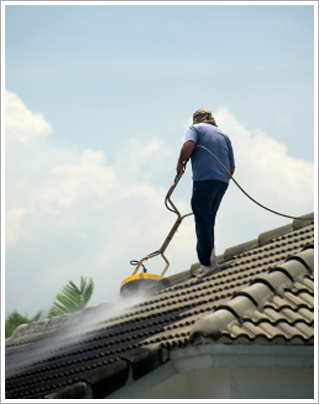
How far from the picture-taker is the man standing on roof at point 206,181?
566cm

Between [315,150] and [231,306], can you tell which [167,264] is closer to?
[315,150]

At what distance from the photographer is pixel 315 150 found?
464 cm

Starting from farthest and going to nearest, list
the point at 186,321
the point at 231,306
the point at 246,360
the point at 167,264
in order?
the point at 167,264 < the point at 186,321 < the point at 231,306 < the point at 246,360

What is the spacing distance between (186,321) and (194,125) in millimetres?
2543

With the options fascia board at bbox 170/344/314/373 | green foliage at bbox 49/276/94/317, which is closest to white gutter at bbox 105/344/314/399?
fascia board at bbox 170/344/314/373

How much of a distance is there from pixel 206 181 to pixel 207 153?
33 centimetres

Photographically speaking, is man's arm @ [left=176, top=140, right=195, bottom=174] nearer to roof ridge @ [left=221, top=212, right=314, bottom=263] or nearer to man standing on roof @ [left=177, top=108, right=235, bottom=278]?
man standing on roof @ [left=177, top=108, right=235, bottom=278]

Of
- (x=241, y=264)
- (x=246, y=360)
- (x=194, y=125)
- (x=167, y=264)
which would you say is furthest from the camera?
(x=167, y=264)

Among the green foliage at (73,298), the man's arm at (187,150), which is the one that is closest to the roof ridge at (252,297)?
the man's arm at (187,150)

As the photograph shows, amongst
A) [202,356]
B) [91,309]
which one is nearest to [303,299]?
[202,356]

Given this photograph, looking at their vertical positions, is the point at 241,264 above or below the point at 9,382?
above

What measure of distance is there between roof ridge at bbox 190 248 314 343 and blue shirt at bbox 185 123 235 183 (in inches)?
70.9

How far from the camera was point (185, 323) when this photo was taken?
13.9 ft

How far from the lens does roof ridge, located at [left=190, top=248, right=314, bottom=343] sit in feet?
11.2
